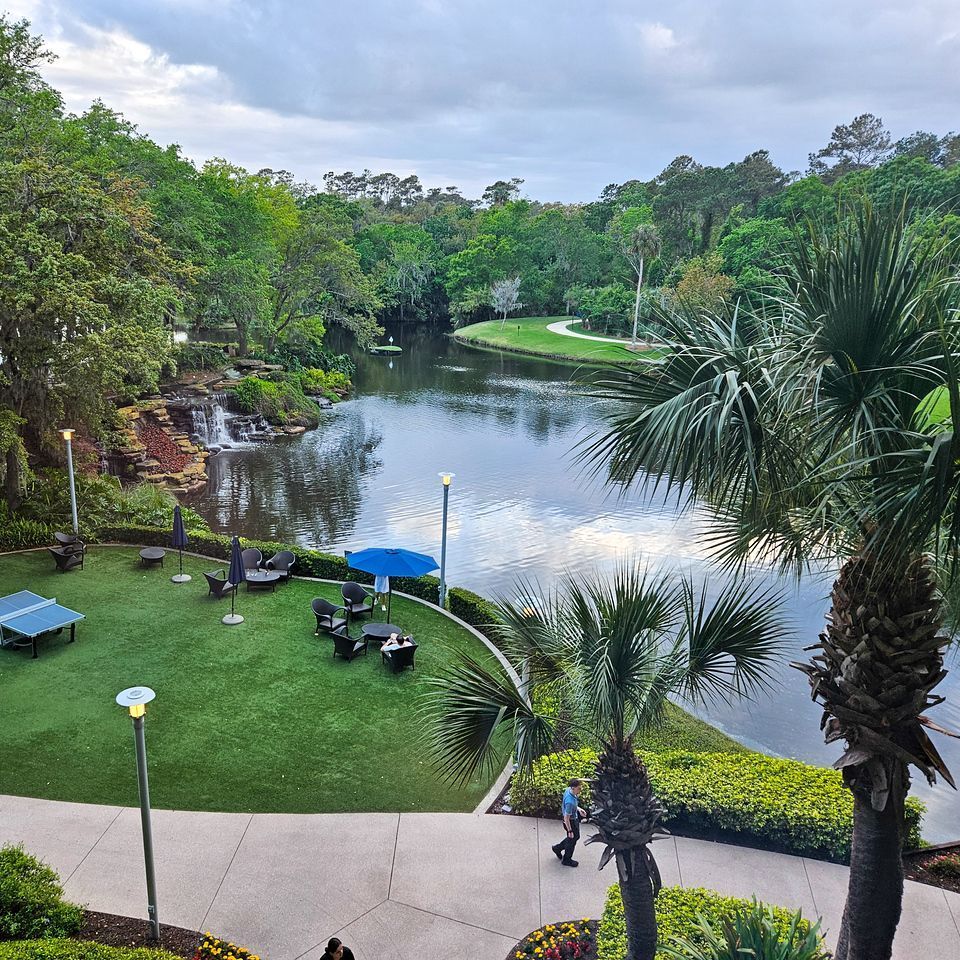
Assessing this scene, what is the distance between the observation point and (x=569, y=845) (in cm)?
845

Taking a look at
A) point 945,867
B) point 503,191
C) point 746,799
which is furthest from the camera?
point 503,191

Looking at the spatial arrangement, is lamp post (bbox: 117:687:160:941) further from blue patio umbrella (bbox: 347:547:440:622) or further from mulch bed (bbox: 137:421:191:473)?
mulch bed (bbox: 137:421:191:473)

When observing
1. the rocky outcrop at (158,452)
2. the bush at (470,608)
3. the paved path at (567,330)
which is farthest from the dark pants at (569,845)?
the paved path at (567,330)

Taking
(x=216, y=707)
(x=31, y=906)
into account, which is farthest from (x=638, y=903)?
(x=216, y=707)

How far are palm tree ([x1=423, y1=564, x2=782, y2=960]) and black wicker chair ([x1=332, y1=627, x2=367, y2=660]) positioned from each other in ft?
21.1

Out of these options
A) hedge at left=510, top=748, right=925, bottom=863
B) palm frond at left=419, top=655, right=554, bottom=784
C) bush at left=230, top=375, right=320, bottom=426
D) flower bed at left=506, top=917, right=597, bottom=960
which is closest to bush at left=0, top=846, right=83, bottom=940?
palm frond at left=419, top=655, right=554, bottom=784

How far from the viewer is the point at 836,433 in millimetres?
5078

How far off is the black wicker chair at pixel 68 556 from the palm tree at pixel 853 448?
577 inches

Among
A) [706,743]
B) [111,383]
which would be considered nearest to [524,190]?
[111,383]

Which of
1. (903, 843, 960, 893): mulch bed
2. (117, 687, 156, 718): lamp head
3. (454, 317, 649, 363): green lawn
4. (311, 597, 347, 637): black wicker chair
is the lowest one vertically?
(903, 843, 960, 893): mulch bed

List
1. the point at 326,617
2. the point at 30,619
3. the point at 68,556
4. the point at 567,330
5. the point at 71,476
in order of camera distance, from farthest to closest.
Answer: the point at 567,330, the point at 71,476, the point at 68,556, the point at 326,617, the point at 30,619

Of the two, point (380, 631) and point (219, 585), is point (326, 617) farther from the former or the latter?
point (219, 585)

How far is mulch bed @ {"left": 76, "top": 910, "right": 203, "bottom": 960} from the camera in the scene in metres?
7.14

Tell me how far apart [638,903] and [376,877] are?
3.30 metres
